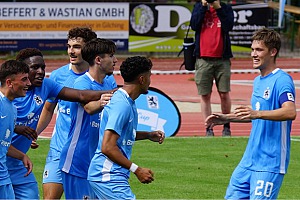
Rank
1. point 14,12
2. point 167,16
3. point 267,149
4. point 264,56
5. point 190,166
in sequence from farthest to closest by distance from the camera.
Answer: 1. point 167,16
2. point 14,12
3. point 190,166
4. point 264,56
5. point 267,149

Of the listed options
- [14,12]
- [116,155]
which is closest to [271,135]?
[116,155]

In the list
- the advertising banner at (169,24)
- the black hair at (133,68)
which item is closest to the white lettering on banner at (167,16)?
the advertising banner at (169,24)

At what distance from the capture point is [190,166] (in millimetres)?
13531

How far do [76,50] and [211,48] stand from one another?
6852mm

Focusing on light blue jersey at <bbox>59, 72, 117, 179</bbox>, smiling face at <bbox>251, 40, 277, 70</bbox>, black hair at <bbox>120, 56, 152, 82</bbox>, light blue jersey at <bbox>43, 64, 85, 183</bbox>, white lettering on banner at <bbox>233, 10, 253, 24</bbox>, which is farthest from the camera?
white lettering on banner at <bbox>233, 10, 253, 24</bbox>

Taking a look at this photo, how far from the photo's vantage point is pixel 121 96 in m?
7.66

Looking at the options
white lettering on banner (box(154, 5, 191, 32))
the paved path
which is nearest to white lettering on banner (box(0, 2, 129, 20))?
white lettering on banner (box(154, 5, 191, 32))

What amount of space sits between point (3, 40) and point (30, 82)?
22.4m

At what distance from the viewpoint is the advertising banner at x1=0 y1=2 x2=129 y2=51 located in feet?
100.0

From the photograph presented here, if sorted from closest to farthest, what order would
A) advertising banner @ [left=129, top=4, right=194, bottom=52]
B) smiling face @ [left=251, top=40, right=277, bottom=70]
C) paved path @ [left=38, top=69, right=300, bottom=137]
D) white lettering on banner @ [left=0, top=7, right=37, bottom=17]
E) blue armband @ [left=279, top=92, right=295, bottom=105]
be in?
blue armband @ [left=279, top=92, right=295, bottom=105] → smiling face @ [left=251, top=40, right=277, bottom=70] → paved path @ [left=38, top=69, right=300, bottom=137] → white lettering on banner @ [left=0, top=7, right=37, bottom=17] → advertising banner @ [left=129, top=4, right=194, bottom=52]

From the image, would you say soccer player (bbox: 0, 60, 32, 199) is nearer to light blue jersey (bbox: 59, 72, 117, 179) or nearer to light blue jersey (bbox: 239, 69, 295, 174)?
light blue jersey (bbox: 59, 72, 117, 179)

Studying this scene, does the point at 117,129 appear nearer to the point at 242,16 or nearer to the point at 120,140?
the point at 120,140

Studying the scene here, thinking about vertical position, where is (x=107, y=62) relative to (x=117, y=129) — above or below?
above

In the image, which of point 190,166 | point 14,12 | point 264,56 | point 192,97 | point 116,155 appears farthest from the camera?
point 14,12
